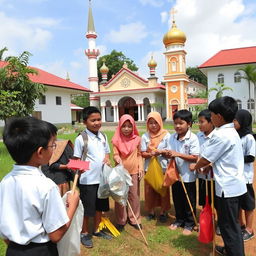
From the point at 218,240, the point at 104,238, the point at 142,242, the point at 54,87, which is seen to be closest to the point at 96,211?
the point at 104,238

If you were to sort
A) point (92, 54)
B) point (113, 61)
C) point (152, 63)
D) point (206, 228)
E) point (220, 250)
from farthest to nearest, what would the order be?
point (113, 61) < point (92, 54) < point (152, 63) < point (220, 250) < point (206, 228)

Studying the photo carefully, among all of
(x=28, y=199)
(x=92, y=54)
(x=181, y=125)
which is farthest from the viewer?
(x=92, y=54)

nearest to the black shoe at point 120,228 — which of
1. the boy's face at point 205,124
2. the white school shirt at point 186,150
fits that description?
the white school shirt at point 186,150

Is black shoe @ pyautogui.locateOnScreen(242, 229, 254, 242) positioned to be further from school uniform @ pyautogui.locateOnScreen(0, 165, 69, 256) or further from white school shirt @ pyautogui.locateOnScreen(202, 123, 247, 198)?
school uniform @ pyautogui.locateOnScreen(0, 165, 69, 256)

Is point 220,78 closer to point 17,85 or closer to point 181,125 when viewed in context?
point 17,85

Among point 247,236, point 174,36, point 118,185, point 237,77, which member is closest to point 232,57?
point 237,77

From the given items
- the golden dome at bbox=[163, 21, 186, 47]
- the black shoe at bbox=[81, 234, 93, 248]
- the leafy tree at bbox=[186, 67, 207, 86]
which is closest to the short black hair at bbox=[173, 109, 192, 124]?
the black shoe at bbox=[81, 234, 93, 248]

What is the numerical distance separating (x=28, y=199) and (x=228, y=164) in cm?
178

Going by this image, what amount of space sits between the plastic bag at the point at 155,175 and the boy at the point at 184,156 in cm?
19

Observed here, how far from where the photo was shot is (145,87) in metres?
31.6

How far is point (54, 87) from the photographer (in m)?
20.9

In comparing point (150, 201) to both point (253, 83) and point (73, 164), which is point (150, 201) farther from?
point (253, 83)

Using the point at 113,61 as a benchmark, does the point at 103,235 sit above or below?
below

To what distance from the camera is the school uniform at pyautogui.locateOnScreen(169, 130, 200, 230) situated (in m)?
3.29
